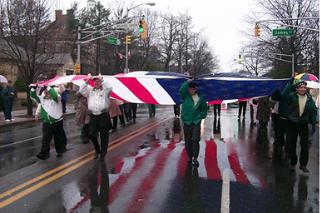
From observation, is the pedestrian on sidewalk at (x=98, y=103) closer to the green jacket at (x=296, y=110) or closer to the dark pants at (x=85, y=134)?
the dark pants at (x=85, y=134)

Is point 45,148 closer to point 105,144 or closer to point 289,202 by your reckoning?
point 105,144

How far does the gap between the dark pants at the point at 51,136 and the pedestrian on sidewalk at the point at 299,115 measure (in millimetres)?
4970

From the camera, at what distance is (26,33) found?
1591 cm

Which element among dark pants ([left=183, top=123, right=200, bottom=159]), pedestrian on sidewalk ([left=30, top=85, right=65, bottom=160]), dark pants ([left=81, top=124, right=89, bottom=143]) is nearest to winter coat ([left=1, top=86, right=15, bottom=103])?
dark pants ([left=81, top=124, right=89, bottom=143])

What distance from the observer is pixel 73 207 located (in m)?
3.96

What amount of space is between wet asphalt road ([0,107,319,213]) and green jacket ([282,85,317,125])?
1028 mm

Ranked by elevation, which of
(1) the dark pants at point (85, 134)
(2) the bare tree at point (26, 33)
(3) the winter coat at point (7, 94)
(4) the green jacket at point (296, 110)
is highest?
(2) the bare tree at point (26, 33)

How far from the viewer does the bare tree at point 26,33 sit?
15664mm

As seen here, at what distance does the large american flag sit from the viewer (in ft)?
20.6

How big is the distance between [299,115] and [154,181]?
2.96 m

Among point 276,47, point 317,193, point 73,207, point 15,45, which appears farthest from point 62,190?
point 276,47

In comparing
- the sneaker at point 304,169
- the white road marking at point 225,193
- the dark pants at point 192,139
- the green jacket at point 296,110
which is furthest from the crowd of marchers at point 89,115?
the sneaker at point 304,169

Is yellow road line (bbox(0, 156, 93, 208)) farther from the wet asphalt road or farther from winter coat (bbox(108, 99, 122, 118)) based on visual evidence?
winter coat (bbox(108, 99, 122, 118))

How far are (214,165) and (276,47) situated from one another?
32373 millimetres
